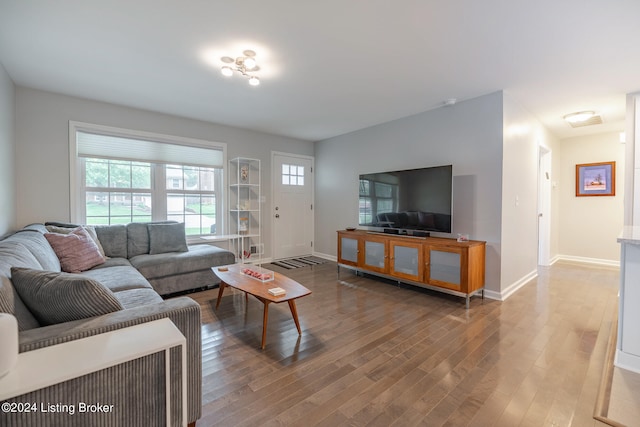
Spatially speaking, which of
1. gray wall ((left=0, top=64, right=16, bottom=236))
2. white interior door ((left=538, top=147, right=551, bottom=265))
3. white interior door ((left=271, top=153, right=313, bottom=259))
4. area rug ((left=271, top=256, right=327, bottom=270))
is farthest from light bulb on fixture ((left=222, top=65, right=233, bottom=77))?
white interior door ((left=538, top=147, right=551, bottom=265))

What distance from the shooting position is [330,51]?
235cm

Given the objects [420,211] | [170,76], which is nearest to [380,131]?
[420,211]

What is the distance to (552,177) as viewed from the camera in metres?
5.04

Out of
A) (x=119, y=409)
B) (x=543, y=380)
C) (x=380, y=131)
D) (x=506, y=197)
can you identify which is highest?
(x=380, y=131)

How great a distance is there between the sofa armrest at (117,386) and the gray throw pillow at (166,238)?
8.69 feet

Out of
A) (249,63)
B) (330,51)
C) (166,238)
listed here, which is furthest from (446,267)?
(166,238)

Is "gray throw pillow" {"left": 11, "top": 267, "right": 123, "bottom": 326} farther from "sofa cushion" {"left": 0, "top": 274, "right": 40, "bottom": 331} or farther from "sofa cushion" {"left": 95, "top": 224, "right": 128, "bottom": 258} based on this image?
"sofa cushion" {"left": 95, "top": 224, "right": 128, "bottom": 258}

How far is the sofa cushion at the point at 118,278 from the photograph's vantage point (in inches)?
89.4

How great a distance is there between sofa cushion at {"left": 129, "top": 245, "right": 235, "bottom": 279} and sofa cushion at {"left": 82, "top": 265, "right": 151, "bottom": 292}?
1.13ft

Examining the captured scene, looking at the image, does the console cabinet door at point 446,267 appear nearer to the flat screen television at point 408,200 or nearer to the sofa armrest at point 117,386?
the flat screen television at point 408,200

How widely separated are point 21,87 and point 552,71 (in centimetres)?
559

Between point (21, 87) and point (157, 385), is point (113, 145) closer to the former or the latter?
point (21, 87)

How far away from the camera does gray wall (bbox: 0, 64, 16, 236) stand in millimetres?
2588

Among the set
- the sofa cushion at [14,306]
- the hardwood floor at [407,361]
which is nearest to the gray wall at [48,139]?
the hardwood floor at [407,361]
